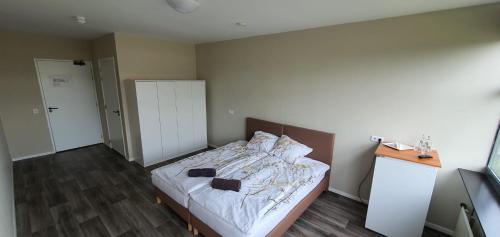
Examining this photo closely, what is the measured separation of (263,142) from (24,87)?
4655 millimetres

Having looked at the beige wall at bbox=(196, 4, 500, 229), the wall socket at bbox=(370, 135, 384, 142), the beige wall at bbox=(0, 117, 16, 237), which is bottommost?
the beige wall at bbox=(0, 117, 16, 237)

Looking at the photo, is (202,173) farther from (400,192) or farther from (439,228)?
(439,228)

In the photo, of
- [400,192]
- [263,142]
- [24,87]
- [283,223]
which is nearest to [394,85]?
[400,192]

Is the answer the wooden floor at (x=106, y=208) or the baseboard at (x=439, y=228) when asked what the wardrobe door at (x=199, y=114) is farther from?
the baseboard at (x=439, y=228)

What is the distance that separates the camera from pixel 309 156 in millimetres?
3203

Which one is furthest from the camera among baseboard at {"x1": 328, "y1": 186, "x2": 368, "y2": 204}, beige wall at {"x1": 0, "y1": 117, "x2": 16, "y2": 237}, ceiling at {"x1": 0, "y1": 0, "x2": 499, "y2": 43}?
baseboard at {"x1": 328, "y1": 186, "x2": 368, "y2": 204}

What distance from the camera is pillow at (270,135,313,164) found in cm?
301

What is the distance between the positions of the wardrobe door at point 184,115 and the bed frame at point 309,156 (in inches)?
50.9

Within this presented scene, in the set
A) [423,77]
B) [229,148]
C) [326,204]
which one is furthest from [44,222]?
[423,77]

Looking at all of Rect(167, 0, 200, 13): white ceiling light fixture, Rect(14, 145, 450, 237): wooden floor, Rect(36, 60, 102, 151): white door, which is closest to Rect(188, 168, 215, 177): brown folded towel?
Rect(14, 145, 450, 237): wooden floor

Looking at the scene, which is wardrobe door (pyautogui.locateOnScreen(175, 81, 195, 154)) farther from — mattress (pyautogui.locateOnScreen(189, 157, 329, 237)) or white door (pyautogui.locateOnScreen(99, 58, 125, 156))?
mattress (pyautogui.locateOnScreen(189, 157, 329, 237))

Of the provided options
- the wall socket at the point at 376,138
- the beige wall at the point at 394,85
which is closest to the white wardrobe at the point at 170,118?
the beige wall at the point at 394,85

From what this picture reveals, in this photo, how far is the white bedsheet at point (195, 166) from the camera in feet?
7.77

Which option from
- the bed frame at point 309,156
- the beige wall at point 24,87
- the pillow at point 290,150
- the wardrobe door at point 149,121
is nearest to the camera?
the bed frame at point 309,156
